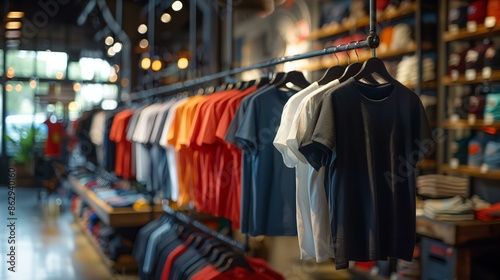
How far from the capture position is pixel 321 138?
201 cm

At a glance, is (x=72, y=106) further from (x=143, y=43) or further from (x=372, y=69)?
(x=372, y=69)

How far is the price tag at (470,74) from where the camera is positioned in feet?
13.6

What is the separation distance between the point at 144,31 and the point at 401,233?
6.70 metres

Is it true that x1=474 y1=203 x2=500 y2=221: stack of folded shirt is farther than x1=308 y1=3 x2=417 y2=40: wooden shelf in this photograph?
No

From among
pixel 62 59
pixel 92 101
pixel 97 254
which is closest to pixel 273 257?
pixel 97 254

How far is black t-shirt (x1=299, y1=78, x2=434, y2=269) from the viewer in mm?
2066

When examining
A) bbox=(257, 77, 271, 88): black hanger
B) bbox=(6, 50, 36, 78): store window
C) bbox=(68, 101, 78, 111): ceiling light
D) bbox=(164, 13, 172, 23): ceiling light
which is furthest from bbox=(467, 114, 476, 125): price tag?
bbox=(68, 101, 78, 111): ceiling light

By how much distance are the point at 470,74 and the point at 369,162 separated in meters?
2.48

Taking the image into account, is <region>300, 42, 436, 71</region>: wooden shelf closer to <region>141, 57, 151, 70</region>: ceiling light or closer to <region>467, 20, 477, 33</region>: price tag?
<region>467, 20, 477, 33</region>: price tag

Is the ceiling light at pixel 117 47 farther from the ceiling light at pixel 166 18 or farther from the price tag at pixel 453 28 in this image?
the price tag at pixel 453 28

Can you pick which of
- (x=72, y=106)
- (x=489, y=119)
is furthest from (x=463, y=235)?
(x=72, y=106)

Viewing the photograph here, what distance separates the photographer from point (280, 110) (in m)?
2.62

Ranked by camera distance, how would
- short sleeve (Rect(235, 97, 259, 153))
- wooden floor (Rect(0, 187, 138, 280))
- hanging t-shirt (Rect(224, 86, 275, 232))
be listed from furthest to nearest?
wooden floor (Rect(0, 187, 138, 280)) → hanging t-shirt (Rect(224, 86, 275, 232)) → short sleeve (Rect(235, 97, 259, 153))

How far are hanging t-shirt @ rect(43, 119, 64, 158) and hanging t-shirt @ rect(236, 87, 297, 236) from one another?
663cm
